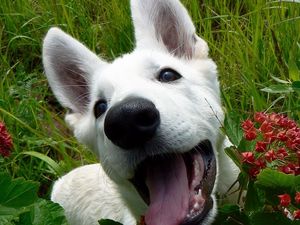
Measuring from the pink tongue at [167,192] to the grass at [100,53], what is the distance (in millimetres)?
1045

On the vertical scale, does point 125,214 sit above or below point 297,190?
below

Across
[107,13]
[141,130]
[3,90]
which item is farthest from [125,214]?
[107,13]

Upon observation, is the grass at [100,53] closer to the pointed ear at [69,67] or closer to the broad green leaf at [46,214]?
the pointed ear at [69,67]

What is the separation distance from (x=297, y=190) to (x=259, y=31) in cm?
230

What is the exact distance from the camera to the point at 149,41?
3197mm

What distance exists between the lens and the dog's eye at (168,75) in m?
2.86

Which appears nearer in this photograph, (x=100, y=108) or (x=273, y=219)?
(x=273, y=219)

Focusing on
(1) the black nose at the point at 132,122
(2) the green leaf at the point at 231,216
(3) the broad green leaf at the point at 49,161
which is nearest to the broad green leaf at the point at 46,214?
(1) the black nose at the point at 132,122

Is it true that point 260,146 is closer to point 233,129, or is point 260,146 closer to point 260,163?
point 260,163

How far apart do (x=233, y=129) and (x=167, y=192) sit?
0.39 meters

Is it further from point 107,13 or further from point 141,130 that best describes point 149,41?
point 107,13

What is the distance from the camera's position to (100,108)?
2887 mm

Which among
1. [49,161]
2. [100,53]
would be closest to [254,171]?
[49,161]

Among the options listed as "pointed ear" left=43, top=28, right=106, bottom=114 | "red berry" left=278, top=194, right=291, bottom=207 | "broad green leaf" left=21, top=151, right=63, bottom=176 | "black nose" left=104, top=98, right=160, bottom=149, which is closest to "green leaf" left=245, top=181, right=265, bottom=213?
"red berry" left=278, top=194, right=291, bottom=207
